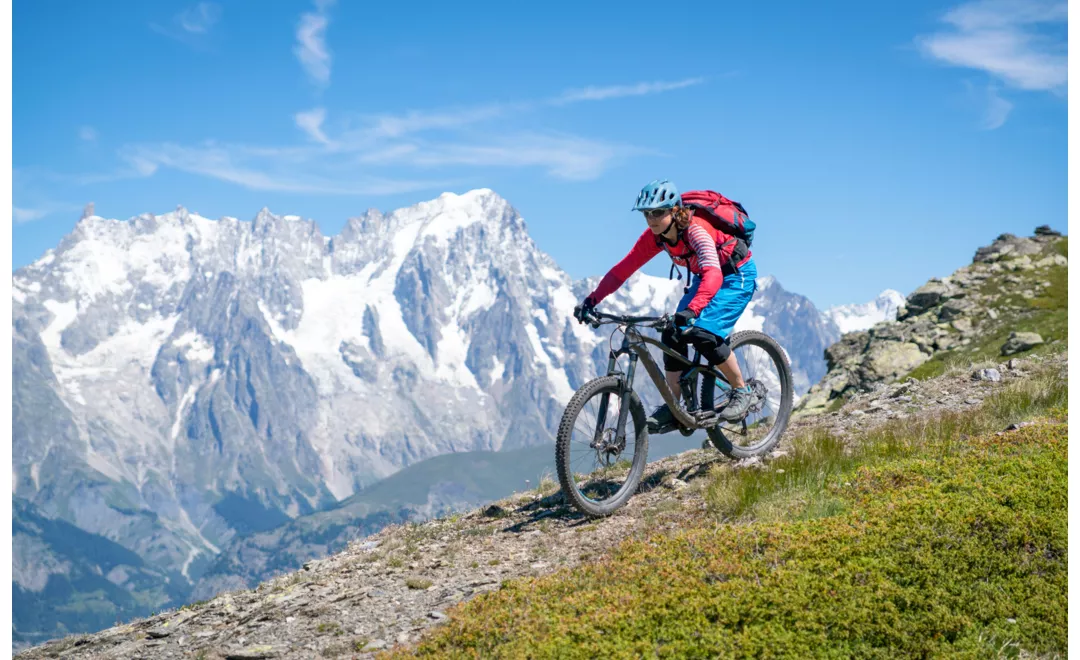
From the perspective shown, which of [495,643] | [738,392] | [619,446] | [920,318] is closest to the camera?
[495,643]

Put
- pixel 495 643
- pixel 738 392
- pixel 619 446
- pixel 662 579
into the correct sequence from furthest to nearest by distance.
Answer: pixel 738 392 < pixel 619 446 < pixel 662 579 < pixel 495 643

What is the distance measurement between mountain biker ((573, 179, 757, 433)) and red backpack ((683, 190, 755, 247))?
110 mm

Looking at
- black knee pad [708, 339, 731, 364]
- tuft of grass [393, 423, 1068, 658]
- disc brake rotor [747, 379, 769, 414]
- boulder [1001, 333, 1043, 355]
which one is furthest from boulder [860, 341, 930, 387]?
tuft of grass [393, 423, 1068, 658]

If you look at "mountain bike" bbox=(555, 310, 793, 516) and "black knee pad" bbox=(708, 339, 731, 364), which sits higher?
"black knee pad" bbox=(708, 339, 731, 364)

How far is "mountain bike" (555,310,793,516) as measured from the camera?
10656 mm

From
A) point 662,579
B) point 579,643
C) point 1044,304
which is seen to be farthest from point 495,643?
point 1044,304

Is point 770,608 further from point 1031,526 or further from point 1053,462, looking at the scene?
point 1053,462

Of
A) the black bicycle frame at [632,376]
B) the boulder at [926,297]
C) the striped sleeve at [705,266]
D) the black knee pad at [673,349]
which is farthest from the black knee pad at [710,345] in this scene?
the boulder at [926,297]

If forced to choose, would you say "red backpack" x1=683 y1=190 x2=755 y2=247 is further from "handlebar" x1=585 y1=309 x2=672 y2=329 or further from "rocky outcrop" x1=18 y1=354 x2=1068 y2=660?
"rocky outcrop" x1=18 y1=354 x2=1068 y2=660

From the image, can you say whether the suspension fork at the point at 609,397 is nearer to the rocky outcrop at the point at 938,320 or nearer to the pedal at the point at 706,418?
the pedal at the point at 706,418

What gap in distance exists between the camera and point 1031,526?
7758 millimetres

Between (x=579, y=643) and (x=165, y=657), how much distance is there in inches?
171

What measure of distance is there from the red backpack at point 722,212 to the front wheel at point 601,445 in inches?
97.5

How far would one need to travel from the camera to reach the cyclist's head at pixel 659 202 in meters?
10.9
